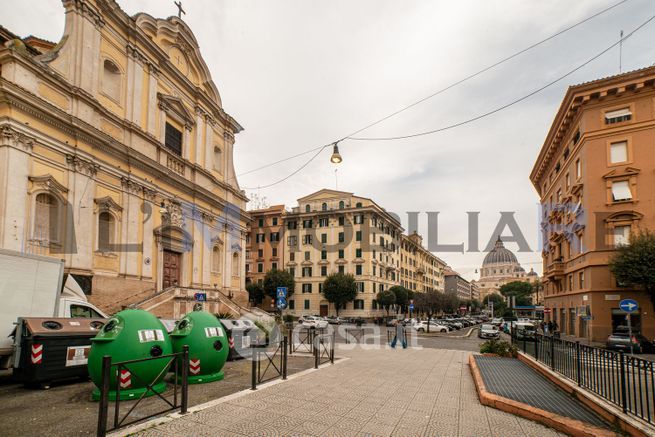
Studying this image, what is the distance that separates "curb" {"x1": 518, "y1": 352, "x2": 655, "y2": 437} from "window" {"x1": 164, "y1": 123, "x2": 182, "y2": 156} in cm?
2604

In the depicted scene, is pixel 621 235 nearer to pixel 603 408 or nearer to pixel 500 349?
pixel 500 349

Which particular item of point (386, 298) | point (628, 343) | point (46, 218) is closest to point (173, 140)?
point (46, 218)

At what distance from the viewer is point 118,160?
73.4 feet

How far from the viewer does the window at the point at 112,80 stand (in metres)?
22.8

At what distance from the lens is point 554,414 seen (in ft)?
22.7

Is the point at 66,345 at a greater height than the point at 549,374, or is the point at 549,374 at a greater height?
the point at 66,345

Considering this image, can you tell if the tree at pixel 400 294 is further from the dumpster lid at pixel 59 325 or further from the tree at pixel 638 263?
the dumpster lid at pixel 59 325

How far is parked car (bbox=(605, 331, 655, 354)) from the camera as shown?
20844 mm

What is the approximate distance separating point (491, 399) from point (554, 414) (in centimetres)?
138

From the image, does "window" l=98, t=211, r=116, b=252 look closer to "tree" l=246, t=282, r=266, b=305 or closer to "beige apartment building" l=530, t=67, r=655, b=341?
"beige apartment building" l=530, t=67, r=655, b=341

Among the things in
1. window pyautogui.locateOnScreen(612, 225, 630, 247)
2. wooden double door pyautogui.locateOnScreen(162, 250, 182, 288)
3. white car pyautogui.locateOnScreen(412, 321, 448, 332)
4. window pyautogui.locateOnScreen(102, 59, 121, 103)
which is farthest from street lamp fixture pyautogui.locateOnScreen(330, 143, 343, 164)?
white car pyautogui.locateOnScreen(412, 321, 448, 332)

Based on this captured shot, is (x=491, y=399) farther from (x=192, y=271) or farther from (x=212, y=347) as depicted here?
(x=192, y=271)

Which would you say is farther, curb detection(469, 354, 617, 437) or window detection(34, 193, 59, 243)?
window detection(34, 193, 59, 243)

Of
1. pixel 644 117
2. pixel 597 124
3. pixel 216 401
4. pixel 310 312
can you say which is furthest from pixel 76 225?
pixel 310 312
